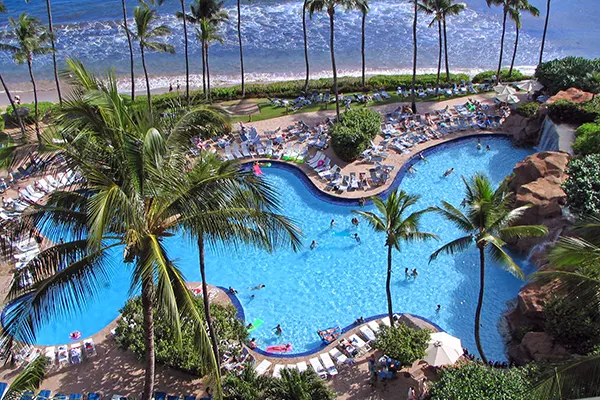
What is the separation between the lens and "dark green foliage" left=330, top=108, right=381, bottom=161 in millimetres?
32188

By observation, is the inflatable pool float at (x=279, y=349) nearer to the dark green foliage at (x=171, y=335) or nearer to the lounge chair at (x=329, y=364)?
the dark green foliage at (x=171, y=335)

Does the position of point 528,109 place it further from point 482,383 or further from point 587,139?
point 482,383

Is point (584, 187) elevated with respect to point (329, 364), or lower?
elevated

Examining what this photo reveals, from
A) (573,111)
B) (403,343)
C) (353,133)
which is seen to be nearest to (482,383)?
(403,343)

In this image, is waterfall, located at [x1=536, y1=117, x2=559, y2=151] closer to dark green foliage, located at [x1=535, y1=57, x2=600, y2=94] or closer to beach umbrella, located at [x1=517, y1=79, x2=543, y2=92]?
dark green foliage, located at [x1=535, y1=57, x2=600, y2=94]

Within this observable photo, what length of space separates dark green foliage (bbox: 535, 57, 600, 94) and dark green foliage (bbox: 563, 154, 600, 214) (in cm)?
1458

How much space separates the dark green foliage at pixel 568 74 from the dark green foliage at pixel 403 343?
2492 cm

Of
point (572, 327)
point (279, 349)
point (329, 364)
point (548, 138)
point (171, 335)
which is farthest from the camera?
point (548, 138)

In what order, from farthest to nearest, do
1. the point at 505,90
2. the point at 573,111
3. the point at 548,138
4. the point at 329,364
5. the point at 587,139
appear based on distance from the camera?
the point at 505,90 < the point at 548,138 < the point at 573,111 < the point at 587,139 < the point at 329,364

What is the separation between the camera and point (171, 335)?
20.0m

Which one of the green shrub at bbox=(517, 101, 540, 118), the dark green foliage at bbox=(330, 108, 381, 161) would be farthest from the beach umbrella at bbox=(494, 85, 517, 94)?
the dark green foliage at bbox=(330, 108, 381, 161)

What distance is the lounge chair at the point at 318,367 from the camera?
19.9m

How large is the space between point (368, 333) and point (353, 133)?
13.9 meters

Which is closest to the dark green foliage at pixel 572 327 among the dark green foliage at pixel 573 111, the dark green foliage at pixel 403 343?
the dark green foliage at pixel 403 343
